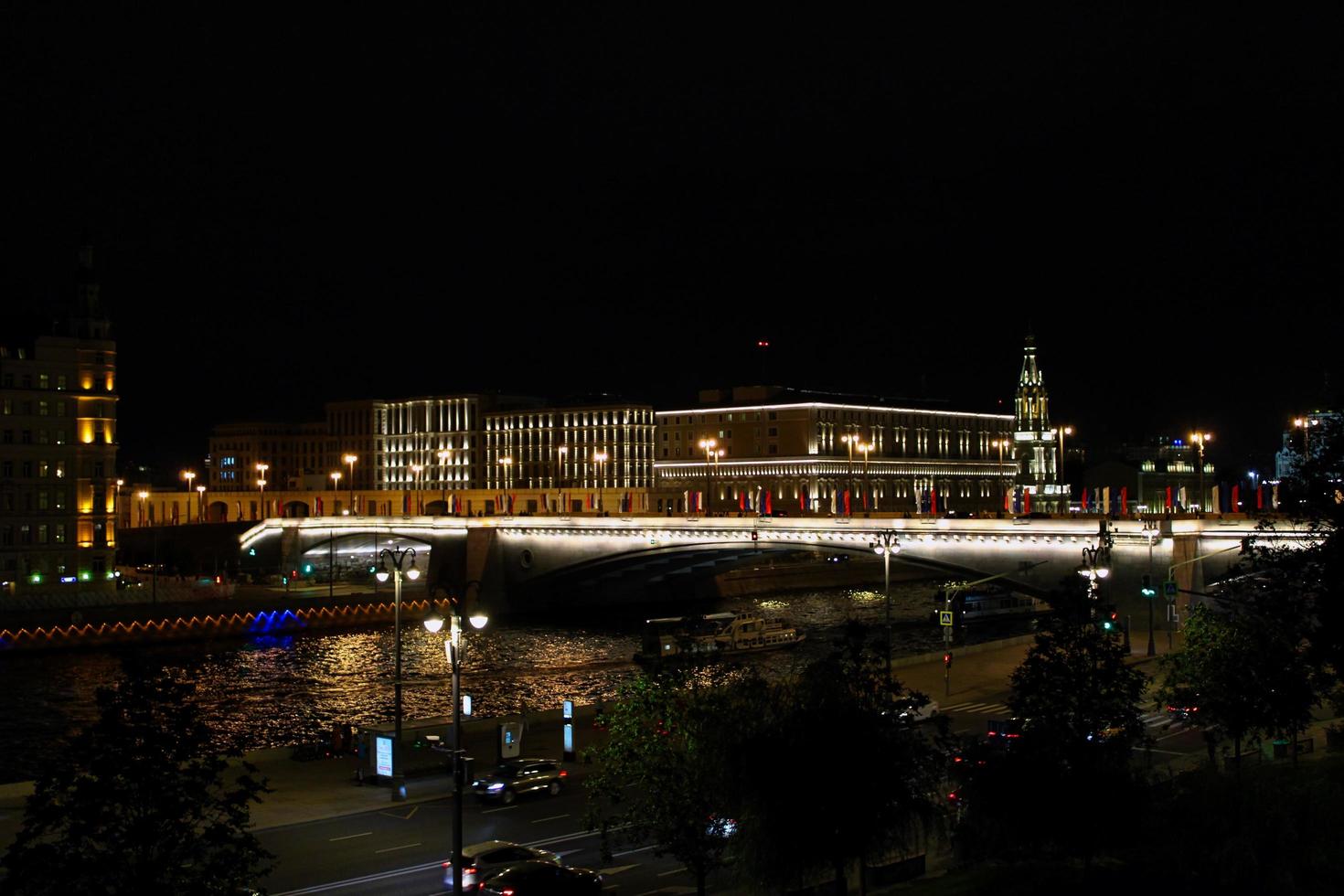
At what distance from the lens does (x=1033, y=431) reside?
554 ft

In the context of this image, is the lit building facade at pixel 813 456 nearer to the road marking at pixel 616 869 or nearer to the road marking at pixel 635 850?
the road marking at pixel 635 850

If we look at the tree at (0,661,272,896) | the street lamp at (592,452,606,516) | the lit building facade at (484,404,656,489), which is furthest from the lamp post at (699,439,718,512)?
the tree at (0,661,272,896)

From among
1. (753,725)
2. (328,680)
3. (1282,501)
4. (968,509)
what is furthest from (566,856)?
(968,509)

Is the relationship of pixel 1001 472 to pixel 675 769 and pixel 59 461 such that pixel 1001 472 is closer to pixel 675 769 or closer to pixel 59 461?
pixel 59 461

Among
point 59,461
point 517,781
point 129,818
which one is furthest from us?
point 59,461

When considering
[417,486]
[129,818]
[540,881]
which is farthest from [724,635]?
[417,486]

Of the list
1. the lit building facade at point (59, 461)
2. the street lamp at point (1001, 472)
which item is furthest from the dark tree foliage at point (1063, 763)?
the street lamp at point (1001, 472)

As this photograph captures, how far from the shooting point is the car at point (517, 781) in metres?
33.4

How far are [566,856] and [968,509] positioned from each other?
532 ft

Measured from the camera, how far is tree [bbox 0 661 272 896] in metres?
14.5

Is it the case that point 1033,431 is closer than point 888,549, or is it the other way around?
point 888,549

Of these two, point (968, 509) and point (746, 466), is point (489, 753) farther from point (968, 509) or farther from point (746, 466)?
point (968, 509)

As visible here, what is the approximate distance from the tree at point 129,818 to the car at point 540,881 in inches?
298

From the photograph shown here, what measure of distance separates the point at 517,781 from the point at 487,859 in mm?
9333
